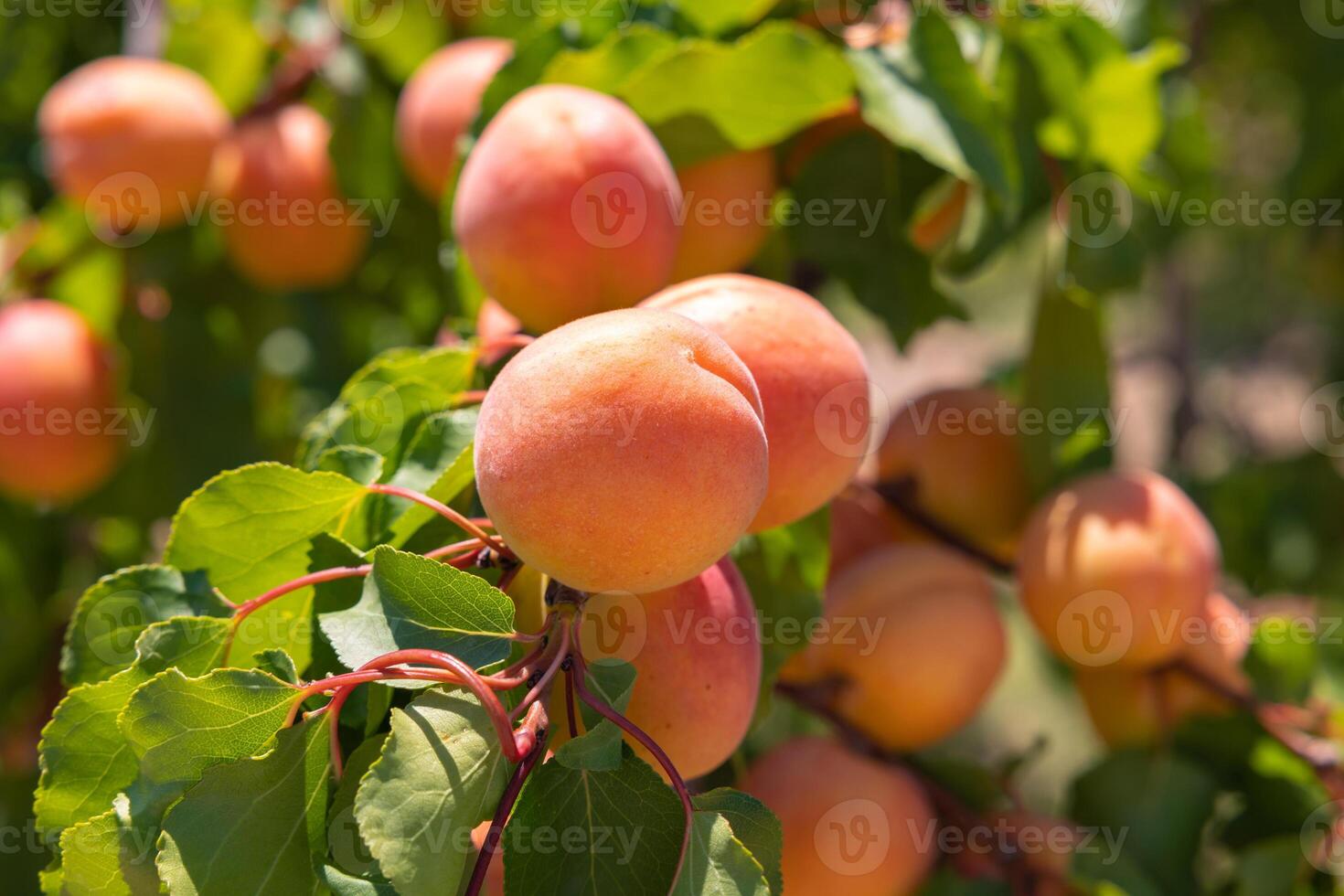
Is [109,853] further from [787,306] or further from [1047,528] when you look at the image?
[1047,528]

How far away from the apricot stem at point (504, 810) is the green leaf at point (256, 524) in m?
0.18

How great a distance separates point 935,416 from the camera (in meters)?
0.95

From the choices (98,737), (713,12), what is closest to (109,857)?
(98,737)

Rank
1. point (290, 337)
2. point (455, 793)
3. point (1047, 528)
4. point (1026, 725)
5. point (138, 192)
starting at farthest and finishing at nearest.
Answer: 1. point (1026, 725)
2. point (290, 337)
3. point (138, 192)
4. point (1047, 528)
5. point (455, 793)

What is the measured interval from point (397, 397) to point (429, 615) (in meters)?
0.20

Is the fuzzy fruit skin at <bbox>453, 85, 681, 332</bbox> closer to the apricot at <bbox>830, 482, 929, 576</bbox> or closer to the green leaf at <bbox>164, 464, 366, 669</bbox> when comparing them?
the green leaf at <bbox>164, 464, 366, 669</bbox>

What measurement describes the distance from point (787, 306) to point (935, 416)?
40 centimetres

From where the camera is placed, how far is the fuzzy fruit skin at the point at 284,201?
111 centimetres

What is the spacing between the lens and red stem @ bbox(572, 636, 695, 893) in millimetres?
454

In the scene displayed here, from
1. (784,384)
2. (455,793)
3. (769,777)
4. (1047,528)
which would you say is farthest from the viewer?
(1047,528)

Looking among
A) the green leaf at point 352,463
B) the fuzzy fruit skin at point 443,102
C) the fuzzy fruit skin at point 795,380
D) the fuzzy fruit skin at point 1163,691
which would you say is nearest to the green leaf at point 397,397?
the green leaf at point 352,463

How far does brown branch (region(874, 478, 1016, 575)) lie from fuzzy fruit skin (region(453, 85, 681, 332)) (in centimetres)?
35

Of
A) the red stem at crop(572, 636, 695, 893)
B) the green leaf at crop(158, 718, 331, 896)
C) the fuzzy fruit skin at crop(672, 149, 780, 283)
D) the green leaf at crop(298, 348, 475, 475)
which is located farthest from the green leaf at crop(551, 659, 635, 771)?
the fuzzy fruit skin at crop(672, 149, 780, 283)

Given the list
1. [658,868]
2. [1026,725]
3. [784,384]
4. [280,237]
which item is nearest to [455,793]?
[658,868]
